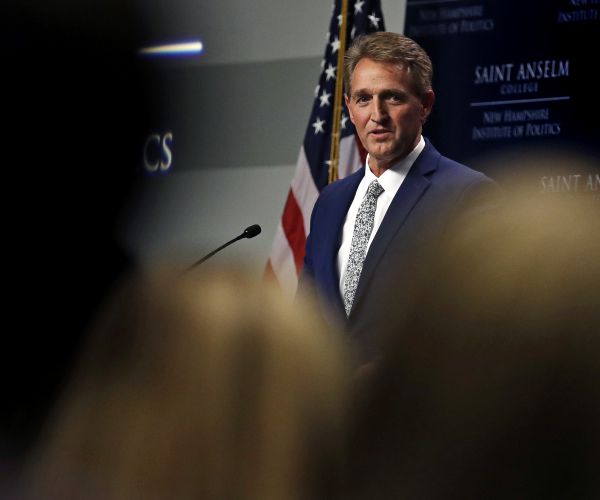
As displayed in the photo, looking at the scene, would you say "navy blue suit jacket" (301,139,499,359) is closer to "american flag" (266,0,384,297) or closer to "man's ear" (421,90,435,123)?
"man's ear" (421,90,435,123)

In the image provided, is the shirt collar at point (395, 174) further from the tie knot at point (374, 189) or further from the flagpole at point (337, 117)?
the flagpole at point (337, 117)

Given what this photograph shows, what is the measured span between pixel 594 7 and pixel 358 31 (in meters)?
0.99

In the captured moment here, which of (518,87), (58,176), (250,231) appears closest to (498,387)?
(58,176)

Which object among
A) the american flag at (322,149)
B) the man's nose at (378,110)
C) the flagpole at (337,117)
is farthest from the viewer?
the american flag at (322,149)

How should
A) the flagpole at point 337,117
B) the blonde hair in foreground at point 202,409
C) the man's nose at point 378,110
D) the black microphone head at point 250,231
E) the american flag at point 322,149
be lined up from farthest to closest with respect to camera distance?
the american flag at point 322,149, the flagpole at point 337,117, the black microphone head at point 250,231, the man's nose at point 378,110, the blonde hair in foreground at point 202,409

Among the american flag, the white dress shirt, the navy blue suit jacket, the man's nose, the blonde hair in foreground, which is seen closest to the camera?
the blonde hair in foreground

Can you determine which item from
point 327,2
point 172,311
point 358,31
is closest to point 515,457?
point 172,311

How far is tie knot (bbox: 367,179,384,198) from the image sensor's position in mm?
1759

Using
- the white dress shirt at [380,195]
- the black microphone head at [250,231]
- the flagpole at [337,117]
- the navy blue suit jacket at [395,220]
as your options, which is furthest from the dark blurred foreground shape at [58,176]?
the flagpole at [337,117]

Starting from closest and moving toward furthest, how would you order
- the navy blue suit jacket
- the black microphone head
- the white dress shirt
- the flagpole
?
1. the navy blue suit jacket
2. the white dress shirt
3. the black microphone head
4. the flagpole

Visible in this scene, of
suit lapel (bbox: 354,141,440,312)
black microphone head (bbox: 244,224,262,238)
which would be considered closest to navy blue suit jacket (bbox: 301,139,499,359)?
suit lapel (bbox: 354,141,440,312)

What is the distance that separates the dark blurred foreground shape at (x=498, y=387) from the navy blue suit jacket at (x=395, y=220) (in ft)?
2.69

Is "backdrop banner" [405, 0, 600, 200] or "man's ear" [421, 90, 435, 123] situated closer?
"man's ear" [421, 90, 435, 123]

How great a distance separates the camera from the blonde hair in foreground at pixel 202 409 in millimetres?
534
